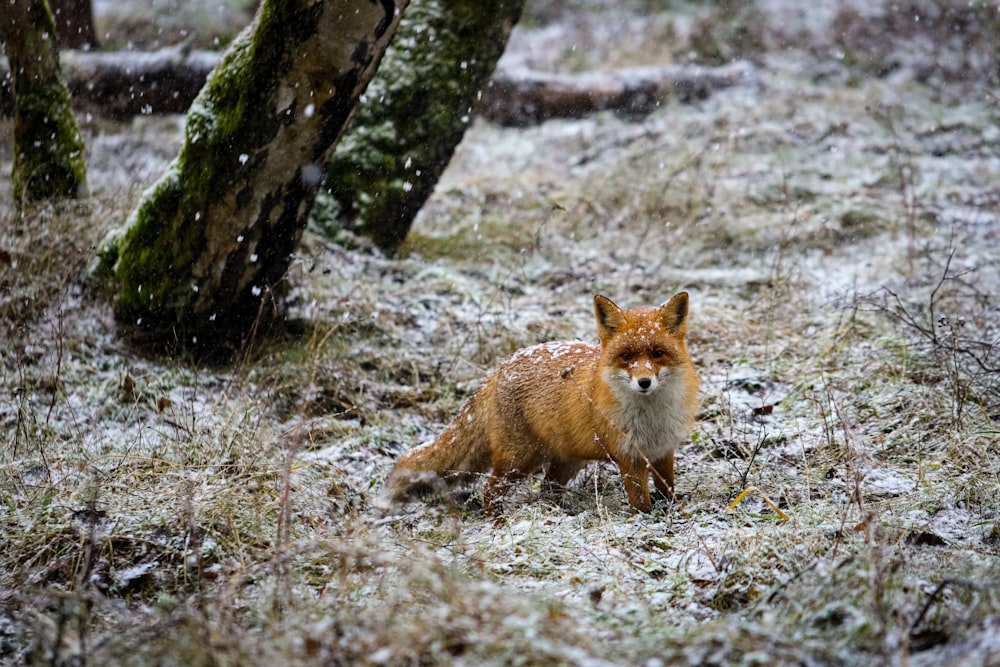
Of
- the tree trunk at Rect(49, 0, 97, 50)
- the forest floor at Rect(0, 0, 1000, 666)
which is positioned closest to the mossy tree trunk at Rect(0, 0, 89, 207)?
the forest floor at Rect(0, 0, 1000, 666)

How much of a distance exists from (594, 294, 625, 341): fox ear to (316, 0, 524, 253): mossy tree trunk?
4.45 meters

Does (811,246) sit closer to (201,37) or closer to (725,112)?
(725,112)

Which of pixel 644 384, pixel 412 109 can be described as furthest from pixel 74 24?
pixel 644 384

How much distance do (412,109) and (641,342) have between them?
504 centimetres

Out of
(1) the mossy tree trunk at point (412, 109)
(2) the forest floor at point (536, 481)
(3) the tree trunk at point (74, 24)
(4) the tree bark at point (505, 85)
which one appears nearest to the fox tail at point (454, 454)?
(2) the forest floor at point (536, 481)

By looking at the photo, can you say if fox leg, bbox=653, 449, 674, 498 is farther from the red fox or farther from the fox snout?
the fox snout

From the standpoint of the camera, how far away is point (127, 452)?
14.7 feet

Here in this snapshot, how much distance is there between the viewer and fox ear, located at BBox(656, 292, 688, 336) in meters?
4.50

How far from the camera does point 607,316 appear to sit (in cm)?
457

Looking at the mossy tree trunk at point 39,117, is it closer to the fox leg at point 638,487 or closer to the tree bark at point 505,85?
the tree bark at point 505,85

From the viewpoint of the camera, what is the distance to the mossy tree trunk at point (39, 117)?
7684mm

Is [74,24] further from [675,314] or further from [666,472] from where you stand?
[666,472]

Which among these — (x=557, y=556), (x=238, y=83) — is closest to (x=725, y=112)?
(x=238, y=83)

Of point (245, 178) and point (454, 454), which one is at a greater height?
point (245, 178)
